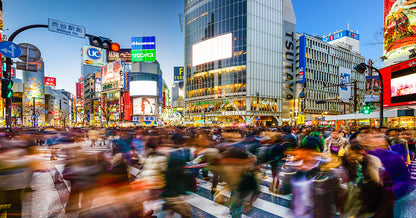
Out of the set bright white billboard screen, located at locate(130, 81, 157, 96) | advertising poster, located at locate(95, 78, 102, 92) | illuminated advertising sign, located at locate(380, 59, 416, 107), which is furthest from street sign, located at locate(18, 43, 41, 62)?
advertising poster, located at locate(95, 78, 102, 92)

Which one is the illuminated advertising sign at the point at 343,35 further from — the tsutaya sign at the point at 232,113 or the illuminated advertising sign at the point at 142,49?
the illuminated advertising sign at the point at 142,49

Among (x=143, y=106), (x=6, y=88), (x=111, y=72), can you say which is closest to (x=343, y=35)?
(x=143, y=106)

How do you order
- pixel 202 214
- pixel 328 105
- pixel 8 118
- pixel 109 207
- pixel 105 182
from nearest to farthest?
pixel 109 207 → pixel 105 182 → pixel 202 214 → pixel 8 118 → pixel 328 105

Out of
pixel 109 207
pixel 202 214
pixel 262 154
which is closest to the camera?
pixel 109 207

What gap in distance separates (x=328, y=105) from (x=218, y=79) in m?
37.1

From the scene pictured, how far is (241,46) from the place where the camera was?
57469mm

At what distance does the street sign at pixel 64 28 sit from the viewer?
8570mm

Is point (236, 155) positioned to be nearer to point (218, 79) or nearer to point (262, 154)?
point (262, 154)

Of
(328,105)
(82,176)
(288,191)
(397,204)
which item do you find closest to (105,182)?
(82,176)

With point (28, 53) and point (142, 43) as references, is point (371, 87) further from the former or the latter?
point (142, 43)

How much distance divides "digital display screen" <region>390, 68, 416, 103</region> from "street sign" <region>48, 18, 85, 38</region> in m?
34.0

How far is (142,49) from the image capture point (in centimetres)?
7856

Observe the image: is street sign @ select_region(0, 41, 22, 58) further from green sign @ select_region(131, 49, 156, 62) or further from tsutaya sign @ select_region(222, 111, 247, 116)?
green sign @ select_region(131, 49, 156, 62)

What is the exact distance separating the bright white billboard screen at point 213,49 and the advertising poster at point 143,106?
22542 millimetres
